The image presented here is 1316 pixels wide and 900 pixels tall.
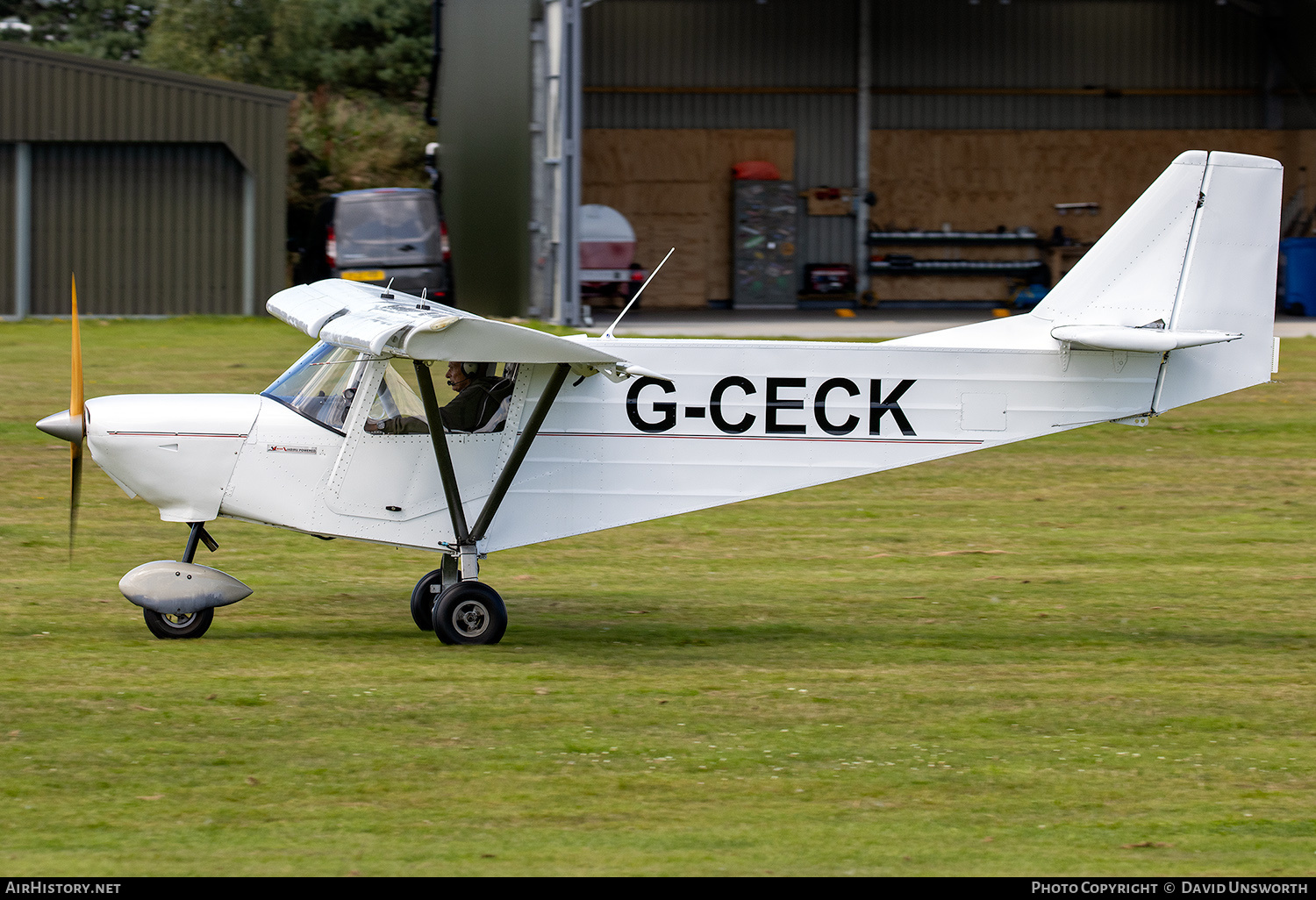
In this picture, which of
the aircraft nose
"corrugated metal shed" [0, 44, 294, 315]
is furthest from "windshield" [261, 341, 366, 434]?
"corrugated metal shed" [0, 44, 294, 315]

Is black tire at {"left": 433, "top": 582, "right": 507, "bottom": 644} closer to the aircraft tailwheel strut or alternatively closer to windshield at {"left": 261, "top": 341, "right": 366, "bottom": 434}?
the aircraft tailwheel strut

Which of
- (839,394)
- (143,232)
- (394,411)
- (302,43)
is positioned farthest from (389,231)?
(302,43)

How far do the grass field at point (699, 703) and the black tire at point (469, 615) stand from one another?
127 mm

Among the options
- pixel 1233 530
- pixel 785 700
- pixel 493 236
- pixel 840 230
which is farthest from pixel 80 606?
pixel 840 230

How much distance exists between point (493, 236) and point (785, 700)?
17.9 metres

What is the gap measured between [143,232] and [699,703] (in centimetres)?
1942

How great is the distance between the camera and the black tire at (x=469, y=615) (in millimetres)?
8406

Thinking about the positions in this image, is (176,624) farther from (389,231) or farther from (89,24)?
(89,24)

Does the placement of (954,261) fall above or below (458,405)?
above

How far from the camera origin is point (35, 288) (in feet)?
78.8

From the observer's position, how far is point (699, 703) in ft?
24.8

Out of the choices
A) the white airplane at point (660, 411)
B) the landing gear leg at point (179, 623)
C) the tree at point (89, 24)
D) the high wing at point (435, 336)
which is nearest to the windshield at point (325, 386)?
the white airplane at point (660, 411)

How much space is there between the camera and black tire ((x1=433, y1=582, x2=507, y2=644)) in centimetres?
841
